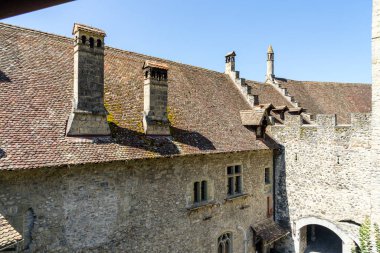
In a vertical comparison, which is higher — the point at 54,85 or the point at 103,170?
the point at 54,85

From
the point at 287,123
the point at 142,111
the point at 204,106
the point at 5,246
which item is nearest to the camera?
the point at 5,246

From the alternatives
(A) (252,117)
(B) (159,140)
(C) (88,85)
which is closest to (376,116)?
(A) (252,117)

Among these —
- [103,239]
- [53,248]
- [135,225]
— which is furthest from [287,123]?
[53,248]

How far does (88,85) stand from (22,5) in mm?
9259

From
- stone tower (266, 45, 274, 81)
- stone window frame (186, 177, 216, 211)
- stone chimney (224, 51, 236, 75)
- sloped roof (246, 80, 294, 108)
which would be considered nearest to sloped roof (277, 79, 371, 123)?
stone tower (266, 45, 274, 81)

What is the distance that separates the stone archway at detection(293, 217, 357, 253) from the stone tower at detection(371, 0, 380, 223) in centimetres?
186

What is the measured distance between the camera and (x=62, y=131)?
9.68m

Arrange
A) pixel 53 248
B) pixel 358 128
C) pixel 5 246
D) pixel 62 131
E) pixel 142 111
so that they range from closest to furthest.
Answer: pixel 5 246, pixel 53 248, pixel 62 131, pixel 142 111, pixel 358 128

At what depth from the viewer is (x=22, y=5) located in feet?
4.37

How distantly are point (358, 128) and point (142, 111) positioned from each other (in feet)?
34.3

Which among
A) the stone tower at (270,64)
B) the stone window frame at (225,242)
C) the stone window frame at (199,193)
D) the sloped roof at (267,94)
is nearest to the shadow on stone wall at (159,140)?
the stone window frame at (199,193)

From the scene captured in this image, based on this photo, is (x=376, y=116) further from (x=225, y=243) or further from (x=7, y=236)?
(x=7, y=236)

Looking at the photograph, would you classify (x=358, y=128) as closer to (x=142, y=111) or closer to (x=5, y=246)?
(x=142, y=111)

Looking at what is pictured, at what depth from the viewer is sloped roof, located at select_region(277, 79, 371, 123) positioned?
22859mm
